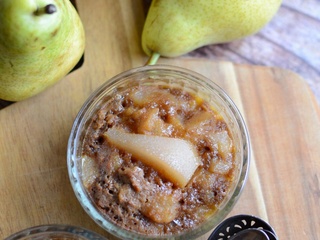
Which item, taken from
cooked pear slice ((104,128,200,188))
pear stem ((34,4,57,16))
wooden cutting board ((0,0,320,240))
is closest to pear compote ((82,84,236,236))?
cooked pear slice ((104,128,200,188))

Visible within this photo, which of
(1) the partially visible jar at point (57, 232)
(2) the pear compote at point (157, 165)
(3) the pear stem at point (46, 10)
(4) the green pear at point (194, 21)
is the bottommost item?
(1) the partially visible jar at point (57, 232)

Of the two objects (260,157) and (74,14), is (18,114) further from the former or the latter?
(260,157)

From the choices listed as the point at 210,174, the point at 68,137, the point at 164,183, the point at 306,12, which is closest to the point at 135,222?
the point at 164,183

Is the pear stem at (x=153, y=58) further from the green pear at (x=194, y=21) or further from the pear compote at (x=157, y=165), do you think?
the pear compote at (x=157, y=165)

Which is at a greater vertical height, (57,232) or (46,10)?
(46,10)

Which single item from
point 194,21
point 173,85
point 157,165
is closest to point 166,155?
point 157,165

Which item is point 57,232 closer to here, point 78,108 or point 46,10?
point 78,108

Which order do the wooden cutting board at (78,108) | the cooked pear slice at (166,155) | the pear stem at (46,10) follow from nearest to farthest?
the pear stem at (46,10) → the cooked pear slice at (166,155) → the wooden cutting board at (78,108)

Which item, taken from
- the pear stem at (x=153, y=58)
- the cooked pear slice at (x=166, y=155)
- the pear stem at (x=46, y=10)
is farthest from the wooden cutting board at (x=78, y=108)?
the pear stem at (x=46, y=10)
